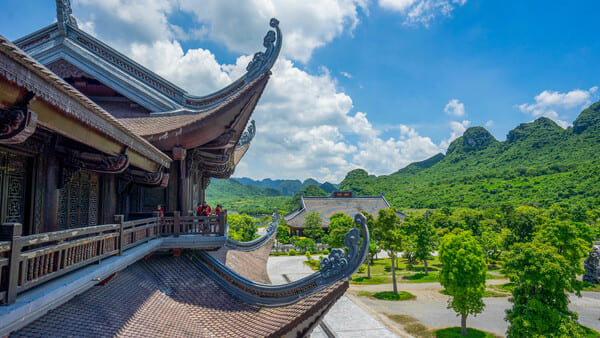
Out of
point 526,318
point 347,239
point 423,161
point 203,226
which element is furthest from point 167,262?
point 423,161

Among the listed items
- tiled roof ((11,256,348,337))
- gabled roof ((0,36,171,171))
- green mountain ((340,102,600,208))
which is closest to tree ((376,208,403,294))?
tiled roof ((11,256,348,337))

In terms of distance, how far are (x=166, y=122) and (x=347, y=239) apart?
5218 millimetres

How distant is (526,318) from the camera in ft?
41.3

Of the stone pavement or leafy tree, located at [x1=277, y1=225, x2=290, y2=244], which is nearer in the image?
the stone pavement

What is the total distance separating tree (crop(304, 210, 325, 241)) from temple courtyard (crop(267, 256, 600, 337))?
878 inches

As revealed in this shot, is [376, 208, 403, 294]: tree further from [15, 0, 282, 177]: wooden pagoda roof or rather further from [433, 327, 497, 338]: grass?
[15, 0, 282, 177]: wooden pagoda roof

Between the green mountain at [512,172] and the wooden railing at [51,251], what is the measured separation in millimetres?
72241

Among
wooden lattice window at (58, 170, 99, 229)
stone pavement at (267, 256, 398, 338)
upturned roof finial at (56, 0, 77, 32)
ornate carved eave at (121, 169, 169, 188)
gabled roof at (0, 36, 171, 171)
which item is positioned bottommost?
stone pavement at (267, 256, 398, 338)

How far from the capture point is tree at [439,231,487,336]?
54.7 ft

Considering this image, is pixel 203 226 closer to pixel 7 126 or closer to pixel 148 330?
pixel 148 330

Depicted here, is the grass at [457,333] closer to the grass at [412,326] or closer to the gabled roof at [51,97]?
the grass at [412,326]

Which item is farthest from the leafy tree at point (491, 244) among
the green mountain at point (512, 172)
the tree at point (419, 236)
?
the green mountain at point (512, 172)

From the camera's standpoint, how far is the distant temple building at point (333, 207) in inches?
2104

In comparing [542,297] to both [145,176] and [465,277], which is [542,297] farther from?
[145,176]
